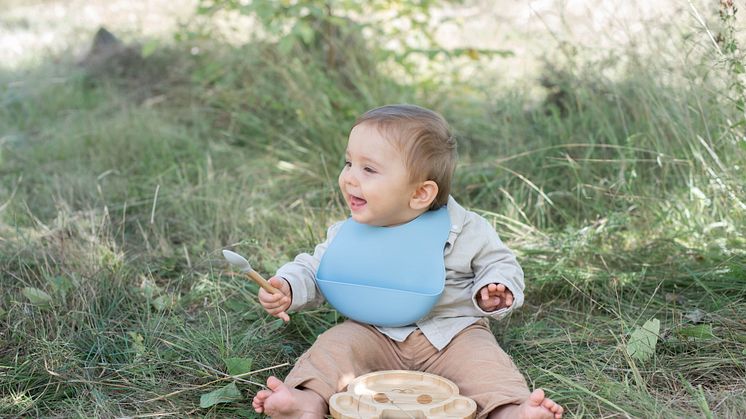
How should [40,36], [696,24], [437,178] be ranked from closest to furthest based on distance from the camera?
[437,178], [696,24], [40,36]

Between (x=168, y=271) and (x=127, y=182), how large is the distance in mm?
924

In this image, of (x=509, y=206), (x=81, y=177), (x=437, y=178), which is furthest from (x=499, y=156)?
(x=81, y=177)

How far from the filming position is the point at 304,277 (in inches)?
94.7

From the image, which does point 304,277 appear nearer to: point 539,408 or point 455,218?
point 455,218

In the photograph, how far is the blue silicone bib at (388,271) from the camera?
2.31 meters

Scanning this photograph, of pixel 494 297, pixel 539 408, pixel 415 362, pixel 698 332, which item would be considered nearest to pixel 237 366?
pixel 415 362

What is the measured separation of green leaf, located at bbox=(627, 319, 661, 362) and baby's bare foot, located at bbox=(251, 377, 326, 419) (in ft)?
2.94

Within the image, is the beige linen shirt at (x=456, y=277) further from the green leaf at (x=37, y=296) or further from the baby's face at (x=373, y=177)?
the green leaf at (x=37, y=296)

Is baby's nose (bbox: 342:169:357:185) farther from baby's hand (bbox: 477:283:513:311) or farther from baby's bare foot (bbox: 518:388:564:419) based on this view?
baby's bare foot (bbox: 518:388:564:419)

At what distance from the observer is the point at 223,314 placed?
2.74 meters

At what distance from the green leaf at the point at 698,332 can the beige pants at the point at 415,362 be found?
0.57 metres

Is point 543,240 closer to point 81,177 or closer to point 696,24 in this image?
point 696,24

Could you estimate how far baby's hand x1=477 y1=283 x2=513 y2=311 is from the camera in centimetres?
223

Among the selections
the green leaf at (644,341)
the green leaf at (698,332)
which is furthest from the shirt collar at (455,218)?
the green leaf at (698,332)
